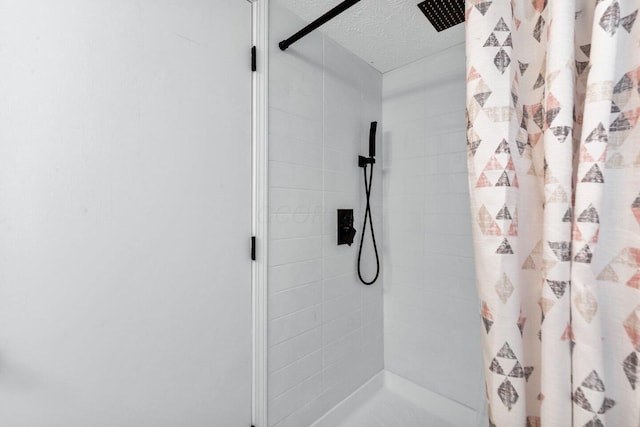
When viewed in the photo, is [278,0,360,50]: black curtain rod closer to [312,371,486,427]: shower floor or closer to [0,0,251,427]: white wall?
[0,0,251,427]: white wall

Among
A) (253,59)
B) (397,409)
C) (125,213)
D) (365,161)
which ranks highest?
(253,59)

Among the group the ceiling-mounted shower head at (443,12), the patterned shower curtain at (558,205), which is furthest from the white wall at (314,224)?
the patterned shower curtain at (558,205)

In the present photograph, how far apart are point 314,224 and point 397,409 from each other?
127cm

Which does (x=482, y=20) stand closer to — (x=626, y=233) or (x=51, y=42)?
(x=626, y=233)

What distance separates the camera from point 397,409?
1.68 metres

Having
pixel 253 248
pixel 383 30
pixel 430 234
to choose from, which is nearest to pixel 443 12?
pixel 383 30

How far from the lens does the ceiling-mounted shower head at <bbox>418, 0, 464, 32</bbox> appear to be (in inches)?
48.0

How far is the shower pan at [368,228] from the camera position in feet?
4.26

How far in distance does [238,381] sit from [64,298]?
693 millimetres

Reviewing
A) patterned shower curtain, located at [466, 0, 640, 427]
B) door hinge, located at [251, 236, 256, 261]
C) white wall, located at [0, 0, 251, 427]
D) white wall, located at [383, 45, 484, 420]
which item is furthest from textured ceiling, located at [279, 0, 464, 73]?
door hinge, located at [251, 236, 256, 261]

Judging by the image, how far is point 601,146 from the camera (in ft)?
1.80

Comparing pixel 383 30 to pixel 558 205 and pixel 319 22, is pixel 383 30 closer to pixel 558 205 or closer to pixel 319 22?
pixel 319 22

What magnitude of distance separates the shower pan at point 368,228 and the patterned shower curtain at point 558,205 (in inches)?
29.8

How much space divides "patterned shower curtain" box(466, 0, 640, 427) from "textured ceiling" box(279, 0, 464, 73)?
0.74 m
